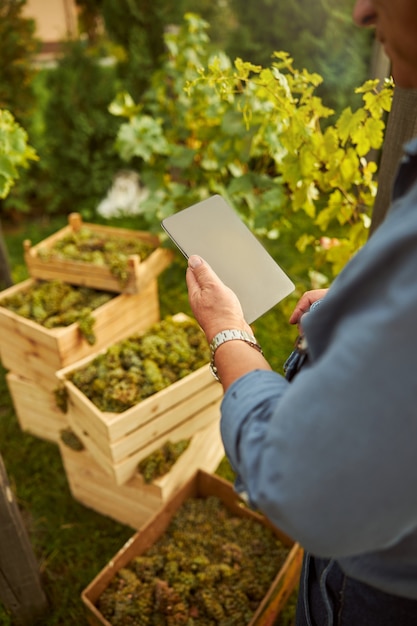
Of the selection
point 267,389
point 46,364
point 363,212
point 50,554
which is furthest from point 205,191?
point 267,389

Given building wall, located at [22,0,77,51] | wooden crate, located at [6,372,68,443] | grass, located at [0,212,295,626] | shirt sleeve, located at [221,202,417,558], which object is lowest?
grass, located at [0,212,295,626]

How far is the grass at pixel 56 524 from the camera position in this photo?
215 centimetres

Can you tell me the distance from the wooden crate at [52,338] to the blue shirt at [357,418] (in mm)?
1878

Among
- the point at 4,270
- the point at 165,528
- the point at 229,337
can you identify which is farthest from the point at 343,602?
the point at 4,270

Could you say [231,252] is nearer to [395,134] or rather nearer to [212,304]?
[212,304]

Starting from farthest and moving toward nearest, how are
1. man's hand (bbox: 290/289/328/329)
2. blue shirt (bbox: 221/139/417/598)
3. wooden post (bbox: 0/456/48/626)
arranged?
wooden post (bbox: 0/456/48/626) < man's hand (bbox: 290/289/328/329) < blue shirt (bbox: 221/139/417/598)

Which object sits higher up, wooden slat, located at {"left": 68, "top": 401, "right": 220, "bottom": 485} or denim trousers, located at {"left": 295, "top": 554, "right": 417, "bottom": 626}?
denim trousers, located at {"left": 295, "top": 554, "right": 417, "bottom": 626}

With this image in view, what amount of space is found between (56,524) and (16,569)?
59 centimetres

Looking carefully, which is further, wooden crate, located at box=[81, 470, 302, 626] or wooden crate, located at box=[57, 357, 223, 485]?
wooden crate, located at box=[57, 357, 223, 485]

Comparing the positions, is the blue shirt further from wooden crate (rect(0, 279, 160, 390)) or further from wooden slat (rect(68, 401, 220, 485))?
wooden crate (rect(0, 279, 160, 390))

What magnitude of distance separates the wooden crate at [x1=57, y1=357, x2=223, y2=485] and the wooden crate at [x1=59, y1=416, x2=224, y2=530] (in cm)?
10

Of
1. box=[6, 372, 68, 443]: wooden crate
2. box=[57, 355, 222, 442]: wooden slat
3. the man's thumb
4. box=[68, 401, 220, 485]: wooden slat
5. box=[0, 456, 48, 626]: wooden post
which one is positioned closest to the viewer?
the man's thumb

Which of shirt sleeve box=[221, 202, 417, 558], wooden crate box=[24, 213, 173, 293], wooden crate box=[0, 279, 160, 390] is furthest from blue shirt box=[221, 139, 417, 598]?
wooden crate box=[24, 213, 173, 293]

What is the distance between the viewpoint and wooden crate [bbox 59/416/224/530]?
2197 millimetres
